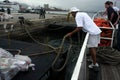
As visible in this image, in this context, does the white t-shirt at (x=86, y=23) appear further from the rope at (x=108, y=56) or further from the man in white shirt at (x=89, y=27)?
the rope at (x=108, y=56)

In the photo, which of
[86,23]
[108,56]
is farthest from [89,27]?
[108,56]

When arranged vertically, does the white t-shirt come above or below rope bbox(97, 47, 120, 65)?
above

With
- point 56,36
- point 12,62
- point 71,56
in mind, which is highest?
point 12,62

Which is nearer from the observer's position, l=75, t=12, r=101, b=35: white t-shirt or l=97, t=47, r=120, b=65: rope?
l=75, t=12, r=101, b=35: white t-shirt

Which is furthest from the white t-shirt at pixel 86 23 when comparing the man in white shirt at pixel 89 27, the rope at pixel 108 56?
the rope at pixel 108 56

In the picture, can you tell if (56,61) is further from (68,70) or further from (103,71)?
(103,71)

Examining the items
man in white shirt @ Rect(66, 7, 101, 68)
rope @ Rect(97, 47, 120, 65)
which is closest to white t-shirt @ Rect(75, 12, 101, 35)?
man in white shirt @ Rect(66, 7, 101, 68)

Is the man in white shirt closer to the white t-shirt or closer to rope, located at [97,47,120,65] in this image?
the white t-shirt

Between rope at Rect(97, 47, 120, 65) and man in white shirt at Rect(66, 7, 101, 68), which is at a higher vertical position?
man in white shirt at Rect(66, 7, 101, 68)

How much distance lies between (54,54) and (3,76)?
7.24 ft

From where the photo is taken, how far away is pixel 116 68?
17.6 feet

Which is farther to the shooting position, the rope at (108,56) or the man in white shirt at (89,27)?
the rope at (108,56)

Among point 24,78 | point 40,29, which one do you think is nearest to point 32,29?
point 40,29

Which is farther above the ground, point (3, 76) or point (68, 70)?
point (3, 76)
